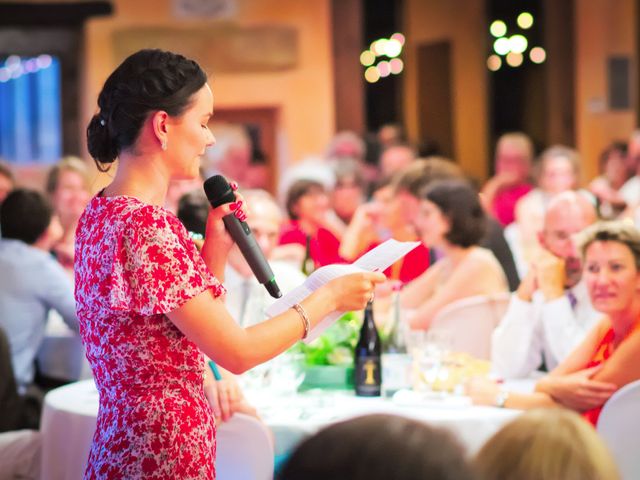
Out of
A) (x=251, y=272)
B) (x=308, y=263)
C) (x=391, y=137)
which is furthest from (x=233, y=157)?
(x=251, y=272)

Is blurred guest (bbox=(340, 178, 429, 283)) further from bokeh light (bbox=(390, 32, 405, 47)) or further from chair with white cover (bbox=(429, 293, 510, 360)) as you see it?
bokeh light (bbox=(390, 32, 405, 47))

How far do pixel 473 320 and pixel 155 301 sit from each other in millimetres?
2976

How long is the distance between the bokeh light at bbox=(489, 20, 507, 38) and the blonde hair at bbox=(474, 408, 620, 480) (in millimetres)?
13715

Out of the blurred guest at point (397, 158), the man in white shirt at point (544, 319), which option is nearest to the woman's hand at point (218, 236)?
the man in white shirt at point (544, 319)

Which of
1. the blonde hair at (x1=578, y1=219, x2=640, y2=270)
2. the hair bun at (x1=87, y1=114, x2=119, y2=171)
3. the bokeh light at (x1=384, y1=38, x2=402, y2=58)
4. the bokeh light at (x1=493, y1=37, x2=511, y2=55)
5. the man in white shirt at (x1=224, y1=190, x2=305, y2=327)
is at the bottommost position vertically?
the man in white shirt at (x1=224, y1=190, x2=305, y2=327)

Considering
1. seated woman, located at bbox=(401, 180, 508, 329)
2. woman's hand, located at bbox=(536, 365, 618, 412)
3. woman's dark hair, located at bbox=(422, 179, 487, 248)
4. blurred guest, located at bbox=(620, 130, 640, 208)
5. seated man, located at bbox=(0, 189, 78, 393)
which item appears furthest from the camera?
blurred guest, located at bbox=(620, 130, 640, 208)

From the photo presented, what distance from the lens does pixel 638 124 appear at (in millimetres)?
12062

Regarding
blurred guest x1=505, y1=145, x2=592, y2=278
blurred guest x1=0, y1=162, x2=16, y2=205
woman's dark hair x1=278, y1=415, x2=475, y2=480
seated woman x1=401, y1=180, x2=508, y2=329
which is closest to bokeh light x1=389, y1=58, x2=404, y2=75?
blurred guest x1=505, y1=145, x2=592, y2=278

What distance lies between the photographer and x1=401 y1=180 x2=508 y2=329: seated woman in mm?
5324

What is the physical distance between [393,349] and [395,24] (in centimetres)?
1409

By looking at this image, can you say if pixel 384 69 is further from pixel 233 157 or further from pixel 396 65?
pixel 233 157

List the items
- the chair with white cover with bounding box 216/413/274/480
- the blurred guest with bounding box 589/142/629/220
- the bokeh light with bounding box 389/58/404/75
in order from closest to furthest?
1. the chair with white cover with bounding box 216/413/274/480
2. the blurred guest with bounding box 589/142/629/220
3. the bokeh light with bounding box 389/58/404/75

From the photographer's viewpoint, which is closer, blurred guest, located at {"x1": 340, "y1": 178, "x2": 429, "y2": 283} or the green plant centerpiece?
the green plant centerpiece

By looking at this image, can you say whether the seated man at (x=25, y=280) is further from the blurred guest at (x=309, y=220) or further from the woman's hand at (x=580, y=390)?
the woman's hand at (x=580, y=390)
